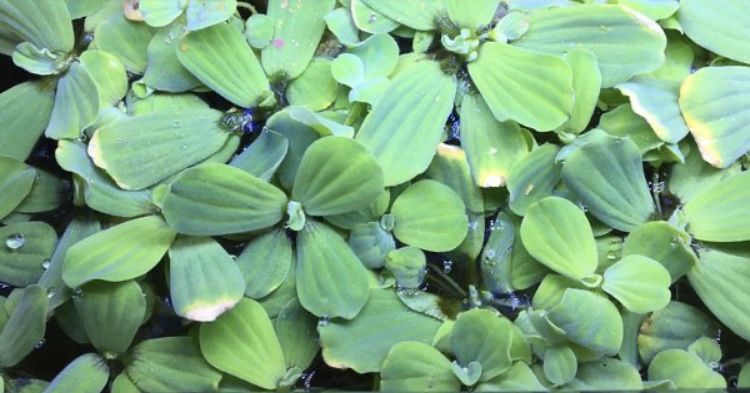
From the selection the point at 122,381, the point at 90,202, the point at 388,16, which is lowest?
the point at 122,381

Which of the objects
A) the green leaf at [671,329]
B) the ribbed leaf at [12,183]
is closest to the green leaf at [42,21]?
the ribbed leaf at [12,183]

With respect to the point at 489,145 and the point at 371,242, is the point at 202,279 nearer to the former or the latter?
the point at 371,242

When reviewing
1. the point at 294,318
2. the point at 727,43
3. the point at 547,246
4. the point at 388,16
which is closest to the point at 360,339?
the point at 294,318

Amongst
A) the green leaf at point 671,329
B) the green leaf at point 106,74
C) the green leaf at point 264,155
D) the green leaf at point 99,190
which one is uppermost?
the green leaf at point 106,74

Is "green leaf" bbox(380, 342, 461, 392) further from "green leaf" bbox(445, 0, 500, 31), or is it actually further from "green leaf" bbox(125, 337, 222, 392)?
"green leaf" bbox(445, 0, 500, 31)

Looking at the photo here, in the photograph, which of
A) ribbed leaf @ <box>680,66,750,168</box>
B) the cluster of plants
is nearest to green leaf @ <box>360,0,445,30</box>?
the cluster of plants

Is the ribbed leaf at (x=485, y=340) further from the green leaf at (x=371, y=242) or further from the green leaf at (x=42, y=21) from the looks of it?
the green leaf at (x=42, y=21)

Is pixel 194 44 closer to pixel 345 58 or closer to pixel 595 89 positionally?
pixel 345 58
